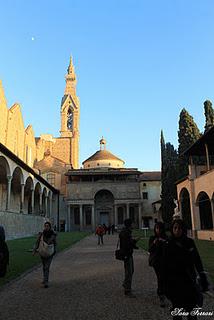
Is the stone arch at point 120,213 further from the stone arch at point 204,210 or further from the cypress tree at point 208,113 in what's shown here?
the stone arch at point 204,210

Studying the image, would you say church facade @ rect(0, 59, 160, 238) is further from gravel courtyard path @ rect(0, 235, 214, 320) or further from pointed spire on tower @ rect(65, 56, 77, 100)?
gravel courtyard path @ rect(0, 235, 214, 320)

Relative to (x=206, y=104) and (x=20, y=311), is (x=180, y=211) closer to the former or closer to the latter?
(x=206, y=104)

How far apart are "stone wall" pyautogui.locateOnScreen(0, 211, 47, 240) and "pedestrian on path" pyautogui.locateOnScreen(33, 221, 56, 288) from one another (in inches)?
732

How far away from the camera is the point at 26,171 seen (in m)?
34.5

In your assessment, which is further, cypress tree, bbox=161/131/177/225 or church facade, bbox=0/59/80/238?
cypress tree, bbox=161/131/177/225

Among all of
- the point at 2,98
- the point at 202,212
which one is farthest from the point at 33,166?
the point at 202,212

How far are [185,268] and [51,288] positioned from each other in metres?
4.82

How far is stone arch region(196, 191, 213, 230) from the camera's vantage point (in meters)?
23.4

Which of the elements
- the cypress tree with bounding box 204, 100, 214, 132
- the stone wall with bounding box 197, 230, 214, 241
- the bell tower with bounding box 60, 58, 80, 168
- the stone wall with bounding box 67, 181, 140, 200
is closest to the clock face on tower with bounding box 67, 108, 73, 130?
the bell tower with bounding box 60, 58, 80, 168

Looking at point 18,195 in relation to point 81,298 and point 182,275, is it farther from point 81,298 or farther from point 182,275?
point 182,275

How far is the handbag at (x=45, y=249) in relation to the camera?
7664 mm

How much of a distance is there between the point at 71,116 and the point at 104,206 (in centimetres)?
2796

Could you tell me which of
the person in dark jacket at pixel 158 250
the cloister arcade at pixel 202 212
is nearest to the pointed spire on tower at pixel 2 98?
the cloister arcade at pixel 202 212

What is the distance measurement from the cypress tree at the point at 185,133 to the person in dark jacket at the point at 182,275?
29770 millimetres
